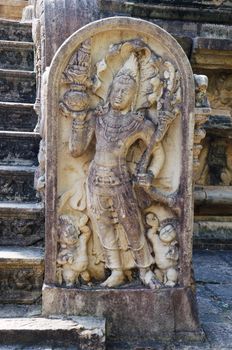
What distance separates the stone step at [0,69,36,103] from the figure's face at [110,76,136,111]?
2.01 metres

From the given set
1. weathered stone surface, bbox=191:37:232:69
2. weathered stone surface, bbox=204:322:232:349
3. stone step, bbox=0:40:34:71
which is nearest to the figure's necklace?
weathered stone surface, bbox=204:322:232:349

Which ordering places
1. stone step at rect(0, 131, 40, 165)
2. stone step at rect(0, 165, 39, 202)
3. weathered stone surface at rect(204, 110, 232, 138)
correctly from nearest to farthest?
stone step at rect(0, 165, 39, 202), stone step at rect(0, 131, 40, 165), weathered stone surface at rect(204, 110, 232, 138)

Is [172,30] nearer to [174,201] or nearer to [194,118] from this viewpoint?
[194,118]

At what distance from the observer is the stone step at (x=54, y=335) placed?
2.30m

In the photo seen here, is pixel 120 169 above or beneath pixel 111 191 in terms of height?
above

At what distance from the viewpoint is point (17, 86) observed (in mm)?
4270

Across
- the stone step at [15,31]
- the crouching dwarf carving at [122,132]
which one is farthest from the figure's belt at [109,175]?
the stone step at [15,31]

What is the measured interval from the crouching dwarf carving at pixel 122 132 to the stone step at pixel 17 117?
1.62 m

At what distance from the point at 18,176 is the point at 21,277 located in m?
0.86

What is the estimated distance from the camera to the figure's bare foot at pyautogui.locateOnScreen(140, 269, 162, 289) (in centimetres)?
250

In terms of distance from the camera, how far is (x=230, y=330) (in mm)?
2615

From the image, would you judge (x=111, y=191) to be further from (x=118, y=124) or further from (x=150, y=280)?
(x=150, y=280)

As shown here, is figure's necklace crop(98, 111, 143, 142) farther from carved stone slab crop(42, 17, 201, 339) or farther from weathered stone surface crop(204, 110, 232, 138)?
weathered stone surface crop(204, 110, 232, 138)

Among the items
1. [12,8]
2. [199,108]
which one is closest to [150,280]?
[199,108]
